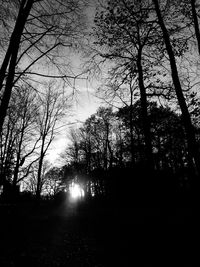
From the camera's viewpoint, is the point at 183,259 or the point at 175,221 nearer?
the point at 183,259

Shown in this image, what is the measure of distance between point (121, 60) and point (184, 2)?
4.27 m

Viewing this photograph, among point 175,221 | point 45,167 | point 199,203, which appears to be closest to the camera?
point 175,221

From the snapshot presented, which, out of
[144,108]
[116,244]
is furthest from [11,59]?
[144,108]

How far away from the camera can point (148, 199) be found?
9211mm

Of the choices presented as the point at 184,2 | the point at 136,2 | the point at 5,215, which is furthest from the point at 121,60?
the point at 5,215

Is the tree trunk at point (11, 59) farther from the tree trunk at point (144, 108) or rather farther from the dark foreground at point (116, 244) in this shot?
the tree trunk at point (144, 108)

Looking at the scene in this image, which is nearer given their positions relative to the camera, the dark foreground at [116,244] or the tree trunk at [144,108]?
the dark foreground at [116,244]

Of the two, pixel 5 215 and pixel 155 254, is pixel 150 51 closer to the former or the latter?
pixel 155 254

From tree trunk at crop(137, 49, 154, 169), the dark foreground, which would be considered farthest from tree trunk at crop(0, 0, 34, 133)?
tree trunk at crop(137, 49, 154, 169)

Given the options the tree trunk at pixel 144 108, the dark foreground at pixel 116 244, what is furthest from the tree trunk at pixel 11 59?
the tree trunk at pixel 144 108

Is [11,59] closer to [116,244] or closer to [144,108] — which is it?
[116,244]

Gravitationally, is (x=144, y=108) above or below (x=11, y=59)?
above

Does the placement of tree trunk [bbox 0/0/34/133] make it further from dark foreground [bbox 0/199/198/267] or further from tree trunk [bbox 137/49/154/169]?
tree trunk [bbox 137/49/154/169]

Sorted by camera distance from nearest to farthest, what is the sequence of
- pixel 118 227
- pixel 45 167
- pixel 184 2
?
1. pixel 118 227
2. pixel 184 2
3. pixel 45 167
